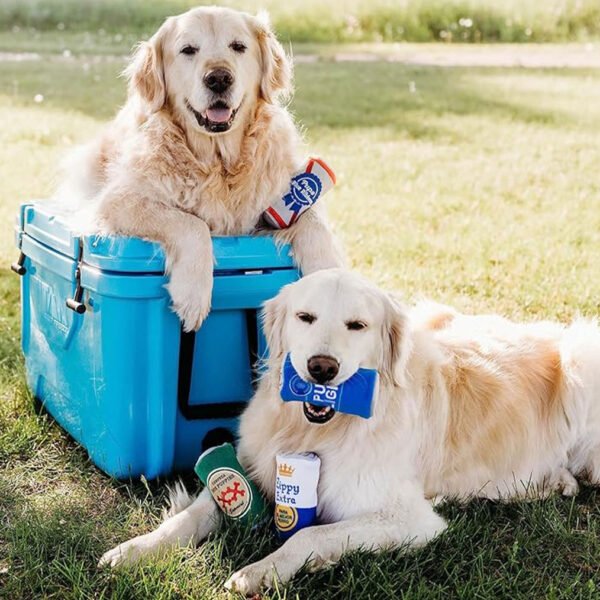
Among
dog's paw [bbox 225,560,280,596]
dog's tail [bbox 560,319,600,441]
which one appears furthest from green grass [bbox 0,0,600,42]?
dog's paw [bbox 225,560,280,596]

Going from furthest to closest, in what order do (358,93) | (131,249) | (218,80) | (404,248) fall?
1. (358,93)
2. (404,248)
3. (218,80)
4. (131,249)

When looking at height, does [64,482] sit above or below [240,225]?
below

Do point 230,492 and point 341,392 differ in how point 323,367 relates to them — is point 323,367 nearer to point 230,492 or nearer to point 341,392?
point 341,392

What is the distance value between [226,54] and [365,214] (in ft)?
10.5

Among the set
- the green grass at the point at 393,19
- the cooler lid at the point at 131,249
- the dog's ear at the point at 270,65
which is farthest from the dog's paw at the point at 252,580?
the green grass at the point at 393,19

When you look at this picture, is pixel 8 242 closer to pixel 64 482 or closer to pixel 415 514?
pixel 64 482

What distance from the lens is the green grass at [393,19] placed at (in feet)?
57.0

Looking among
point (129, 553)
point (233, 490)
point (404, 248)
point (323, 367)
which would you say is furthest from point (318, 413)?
point (404, 248)

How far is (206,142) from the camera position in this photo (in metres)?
3.29

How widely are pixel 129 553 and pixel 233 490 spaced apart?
0.38m

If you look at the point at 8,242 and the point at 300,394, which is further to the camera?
the point at 8,242

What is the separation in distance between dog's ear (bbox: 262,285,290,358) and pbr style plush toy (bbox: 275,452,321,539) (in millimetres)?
330

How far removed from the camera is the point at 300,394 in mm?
2697

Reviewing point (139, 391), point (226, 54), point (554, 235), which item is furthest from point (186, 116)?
point (554, 235)
